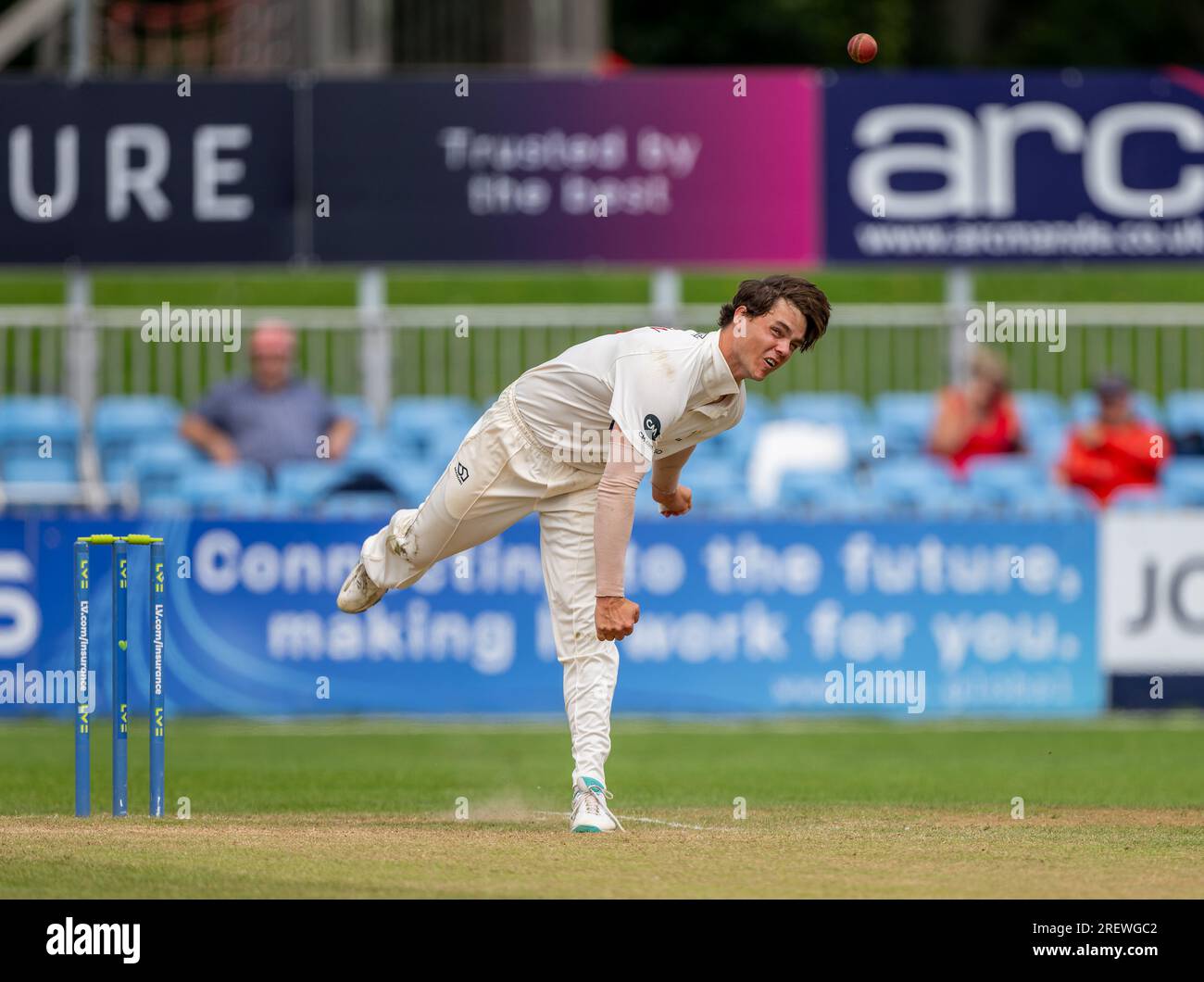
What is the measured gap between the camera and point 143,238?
653 inches

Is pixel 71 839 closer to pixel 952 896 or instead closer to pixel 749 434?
pixel 952 896

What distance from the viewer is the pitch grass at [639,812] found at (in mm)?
7086

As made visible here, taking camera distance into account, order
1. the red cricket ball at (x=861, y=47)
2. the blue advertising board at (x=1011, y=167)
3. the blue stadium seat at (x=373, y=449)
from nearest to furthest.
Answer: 1. the red cricket ball at (x=861, y=47)
2. the blue stadium seat at (x=373, y=449)
3. the blue advertising board at (x=1011, y=167)

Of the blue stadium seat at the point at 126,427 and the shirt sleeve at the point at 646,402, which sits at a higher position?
the blue stadium seat at the point at 126,427

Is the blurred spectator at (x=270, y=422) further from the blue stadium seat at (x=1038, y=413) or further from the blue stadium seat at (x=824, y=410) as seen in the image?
the blue stadium seat at (x=1038, y=413)

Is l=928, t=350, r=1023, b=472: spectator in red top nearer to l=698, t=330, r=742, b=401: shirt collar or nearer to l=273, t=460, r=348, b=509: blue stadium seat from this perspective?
l=273, t=460, r=348, b=509: blue stadium seat

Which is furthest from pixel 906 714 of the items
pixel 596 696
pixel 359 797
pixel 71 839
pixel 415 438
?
pixel 71 839

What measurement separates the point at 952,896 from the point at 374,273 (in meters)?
11.2

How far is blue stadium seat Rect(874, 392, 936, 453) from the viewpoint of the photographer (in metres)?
16.8

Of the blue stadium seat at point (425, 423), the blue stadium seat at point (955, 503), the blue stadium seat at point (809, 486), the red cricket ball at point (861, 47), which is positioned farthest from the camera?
the blue stadium seat at point (425, 423)

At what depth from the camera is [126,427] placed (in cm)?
1609

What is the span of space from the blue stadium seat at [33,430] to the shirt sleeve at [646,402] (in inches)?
340

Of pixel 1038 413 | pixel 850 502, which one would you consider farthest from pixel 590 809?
pixel 1038 413

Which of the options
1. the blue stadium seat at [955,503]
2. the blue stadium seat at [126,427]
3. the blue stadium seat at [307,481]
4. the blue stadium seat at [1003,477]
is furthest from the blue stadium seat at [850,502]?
the blue stadium seat at [126,427]
